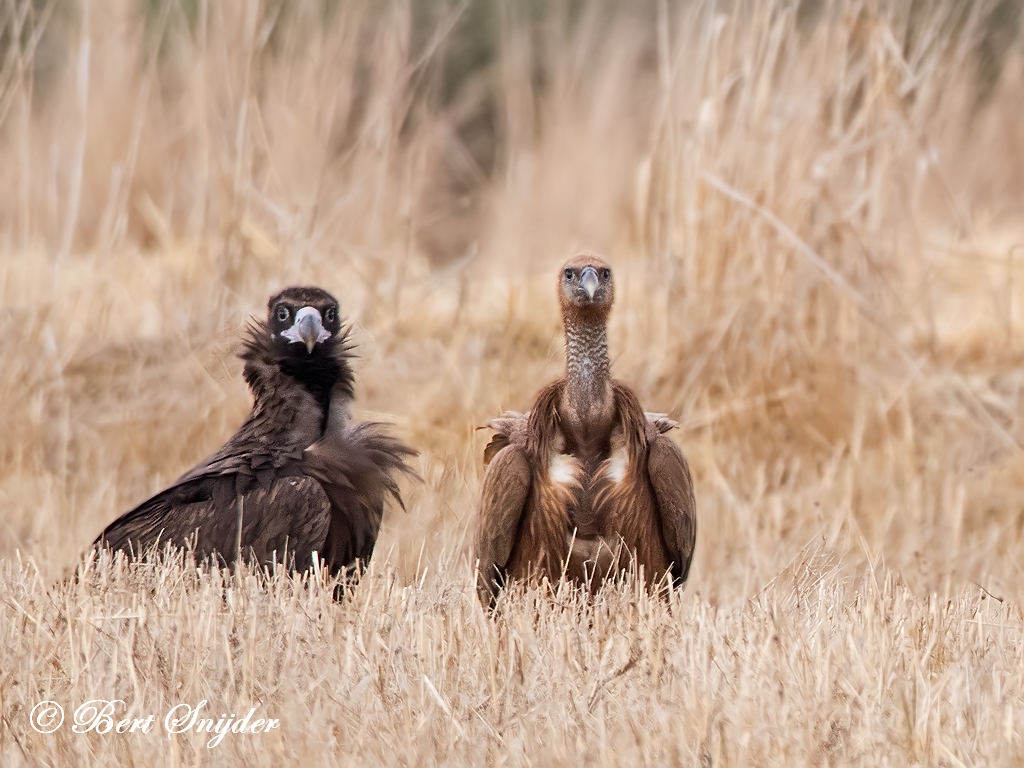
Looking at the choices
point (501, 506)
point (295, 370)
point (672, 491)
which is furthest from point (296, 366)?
point (672, 491)

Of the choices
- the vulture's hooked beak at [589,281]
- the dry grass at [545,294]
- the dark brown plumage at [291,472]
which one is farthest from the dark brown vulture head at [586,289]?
the dry grass at [545,294]

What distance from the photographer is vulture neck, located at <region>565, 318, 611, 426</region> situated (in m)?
4.66

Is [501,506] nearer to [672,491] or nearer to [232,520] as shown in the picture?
[672,491]

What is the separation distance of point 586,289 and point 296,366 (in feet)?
3.19

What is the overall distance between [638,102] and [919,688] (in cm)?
954

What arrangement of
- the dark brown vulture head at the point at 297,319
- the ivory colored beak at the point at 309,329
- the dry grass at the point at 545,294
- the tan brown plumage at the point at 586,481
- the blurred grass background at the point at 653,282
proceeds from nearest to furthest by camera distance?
the tan brown plumage at the point at 586,481 → the ivory colored beak at the point at 309,329 → the dark brown vulture head at the point at 297,319 → the dry grass at the point at 545,294 → the blurred grass background at the point at 653,282

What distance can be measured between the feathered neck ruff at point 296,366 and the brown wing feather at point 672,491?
106cm

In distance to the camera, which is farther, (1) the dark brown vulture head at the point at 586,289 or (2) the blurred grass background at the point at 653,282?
(2) the blurred grass background at the point at 653,282

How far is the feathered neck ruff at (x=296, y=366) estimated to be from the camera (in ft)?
16.2

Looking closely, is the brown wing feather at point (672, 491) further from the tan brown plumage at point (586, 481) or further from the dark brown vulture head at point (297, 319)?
the dark brown vulture head at point (297, 319)

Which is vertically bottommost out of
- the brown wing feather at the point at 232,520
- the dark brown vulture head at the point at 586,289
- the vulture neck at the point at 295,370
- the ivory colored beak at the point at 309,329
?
the brown wing feather at the point at 232,520

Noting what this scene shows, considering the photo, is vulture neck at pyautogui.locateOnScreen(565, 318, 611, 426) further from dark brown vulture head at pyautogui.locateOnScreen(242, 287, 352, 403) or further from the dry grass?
dark brown vulture head at pyautogui.locateOnScreen(242, 287, 352, 403)

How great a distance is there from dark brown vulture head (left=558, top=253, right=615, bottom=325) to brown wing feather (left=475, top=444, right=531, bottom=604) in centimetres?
45

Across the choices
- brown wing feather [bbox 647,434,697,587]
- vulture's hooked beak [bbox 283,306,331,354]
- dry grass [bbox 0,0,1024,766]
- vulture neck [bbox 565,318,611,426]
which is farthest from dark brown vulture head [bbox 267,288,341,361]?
brown wing feather [bbox 647,434,697,587]
